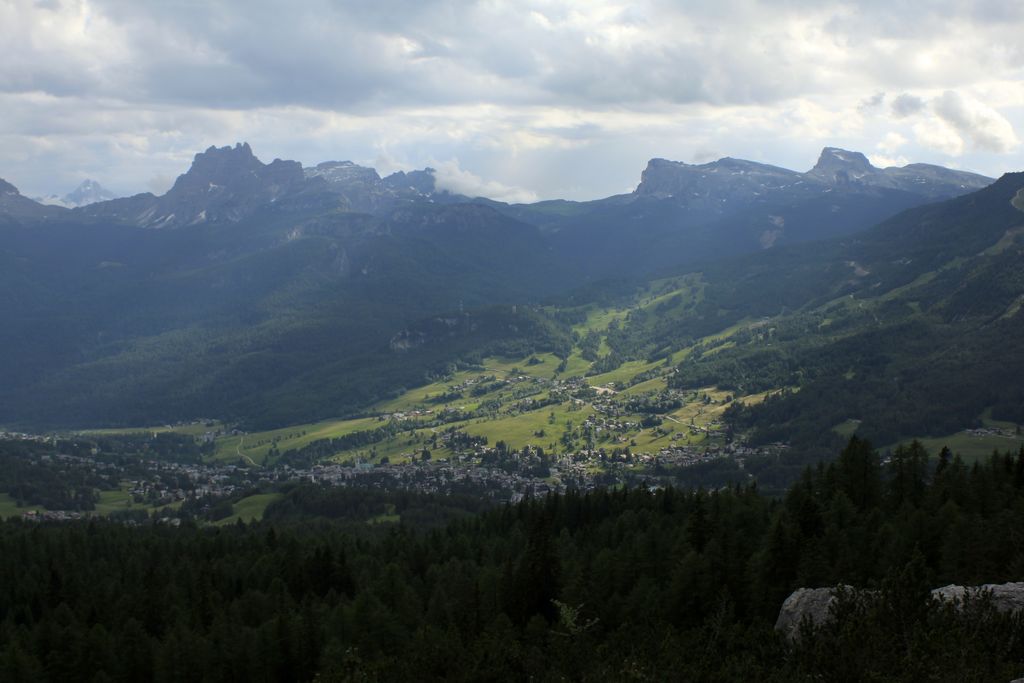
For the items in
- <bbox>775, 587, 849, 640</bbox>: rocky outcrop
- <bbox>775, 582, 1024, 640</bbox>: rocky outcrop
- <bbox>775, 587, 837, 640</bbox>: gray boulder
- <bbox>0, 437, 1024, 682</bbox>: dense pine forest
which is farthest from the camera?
<bbox>775, 587, 837, 640</bbox>: gray boulder

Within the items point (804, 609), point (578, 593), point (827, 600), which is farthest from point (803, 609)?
point (578, 593)

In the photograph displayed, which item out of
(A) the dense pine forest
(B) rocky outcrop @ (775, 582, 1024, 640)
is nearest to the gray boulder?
(B) rocky outcrop @ (775, 582, 1024, 640)

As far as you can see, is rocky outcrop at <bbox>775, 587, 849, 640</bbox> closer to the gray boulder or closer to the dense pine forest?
the gray boulder

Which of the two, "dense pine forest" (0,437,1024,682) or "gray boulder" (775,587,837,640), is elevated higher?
"gray boulder" (775,587,837,640)

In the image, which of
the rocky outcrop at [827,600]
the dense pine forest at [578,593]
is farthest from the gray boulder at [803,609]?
the dense pine forest at [578,593]

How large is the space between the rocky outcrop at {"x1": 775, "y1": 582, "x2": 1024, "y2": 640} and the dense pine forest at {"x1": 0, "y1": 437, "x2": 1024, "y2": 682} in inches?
44.1

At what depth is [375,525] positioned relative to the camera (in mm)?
168750

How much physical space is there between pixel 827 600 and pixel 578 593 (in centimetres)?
2545

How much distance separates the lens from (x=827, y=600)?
172 ft

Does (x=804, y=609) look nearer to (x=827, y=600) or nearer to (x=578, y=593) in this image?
(x=827, y=600)

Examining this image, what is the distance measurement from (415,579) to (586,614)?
33542 mm

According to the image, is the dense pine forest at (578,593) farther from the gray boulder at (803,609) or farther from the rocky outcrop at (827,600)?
the gray boulder at (803,609)

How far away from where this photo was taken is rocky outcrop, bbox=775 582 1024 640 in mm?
45062

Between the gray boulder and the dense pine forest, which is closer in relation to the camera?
the dense pine forest
